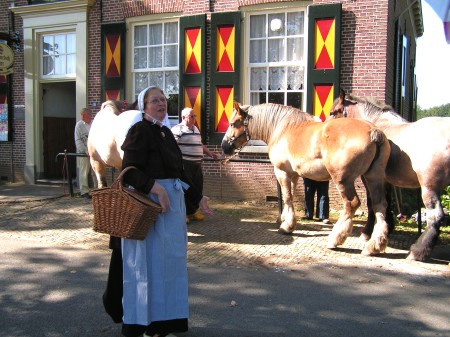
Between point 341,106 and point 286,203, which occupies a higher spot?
point 341,106

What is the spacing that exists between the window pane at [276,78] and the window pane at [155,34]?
9.18 feet

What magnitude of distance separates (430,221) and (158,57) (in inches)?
294

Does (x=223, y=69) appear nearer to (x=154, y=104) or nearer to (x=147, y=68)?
(x=147, y=68)

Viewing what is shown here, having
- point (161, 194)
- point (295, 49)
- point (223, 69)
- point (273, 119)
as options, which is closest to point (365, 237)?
point (273, 119)

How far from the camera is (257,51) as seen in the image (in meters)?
9.77

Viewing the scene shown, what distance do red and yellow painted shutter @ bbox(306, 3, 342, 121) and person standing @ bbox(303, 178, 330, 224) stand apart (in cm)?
190

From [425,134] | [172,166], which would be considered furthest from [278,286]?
[425,134]

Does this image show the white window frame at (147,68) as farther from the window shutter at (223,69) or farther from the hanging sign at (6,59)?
the hanging sign at (6,59)

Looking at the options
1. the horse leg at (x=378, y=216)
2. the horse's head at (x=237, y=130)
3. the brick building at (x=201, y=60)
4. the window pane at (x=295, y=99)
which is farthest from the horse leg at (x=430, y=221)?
the window pane at (x=295, y=99)

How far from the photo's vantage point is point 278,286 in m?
4.55

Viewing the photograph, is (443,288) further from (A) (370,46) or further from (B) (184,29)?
(B) (184,29)

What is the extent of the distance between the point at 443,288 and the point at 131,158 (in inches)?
130

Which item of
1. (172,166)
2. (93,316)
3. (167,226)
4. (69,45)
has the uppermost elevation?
(69,45)

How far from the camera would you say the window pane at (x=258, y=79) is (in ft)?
32.1
